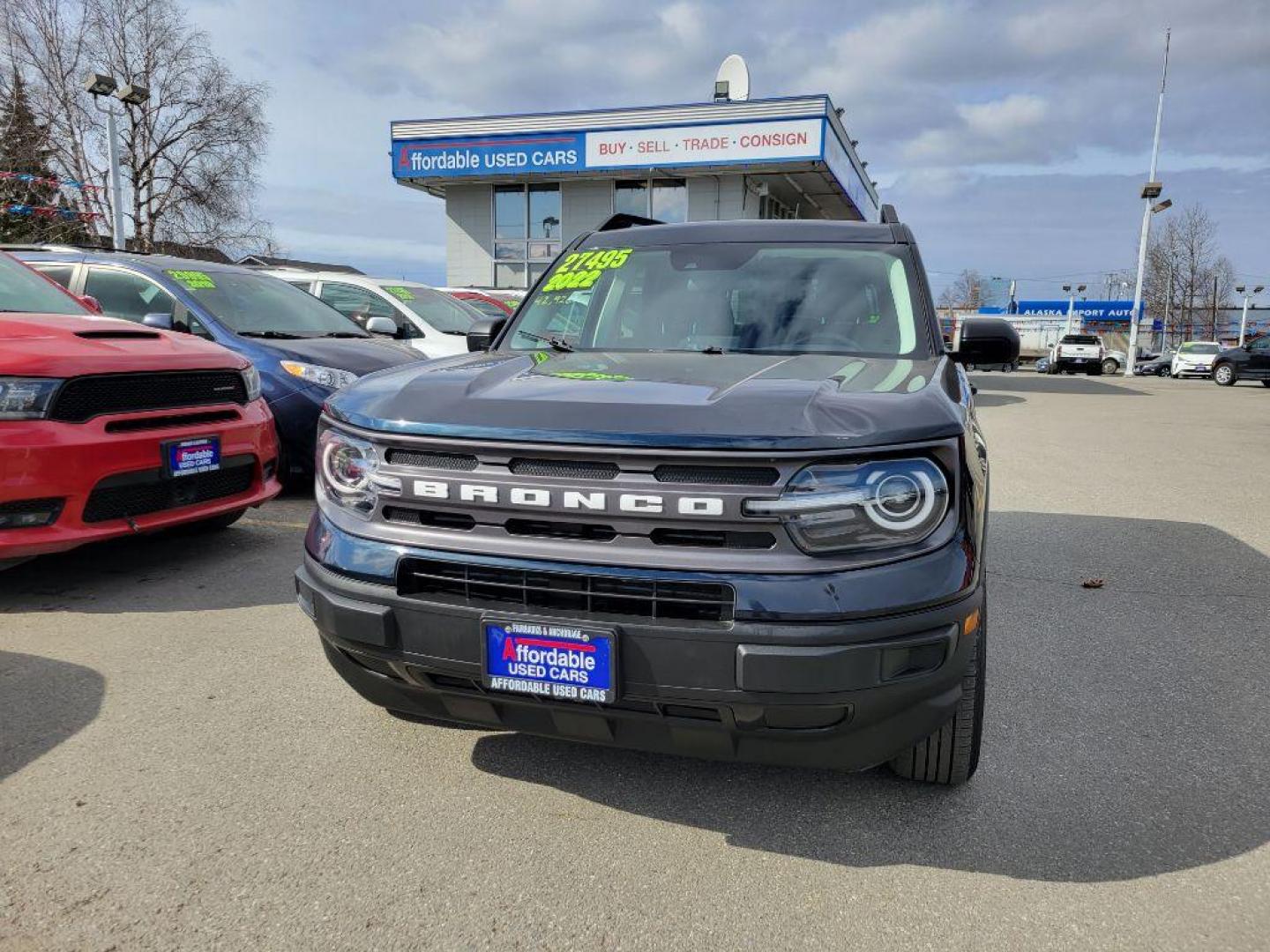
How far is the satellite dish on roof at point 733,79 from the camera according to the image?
24.5m

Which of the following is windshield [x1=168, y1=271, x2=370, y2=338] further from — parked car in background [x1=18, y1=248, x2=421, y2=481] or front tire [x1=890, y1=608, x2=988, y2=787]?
front tire [x1=890, y1=608, x2=988, y2=787]

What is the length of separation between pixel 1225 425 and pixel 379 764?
1478cm

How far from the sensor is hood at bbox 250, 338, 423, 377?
19.9ft

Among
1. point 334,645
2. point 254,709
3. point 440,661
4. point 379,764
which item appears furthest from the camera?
point 254,709

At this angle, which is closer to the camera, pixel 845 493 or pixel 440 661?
pixel 845 493

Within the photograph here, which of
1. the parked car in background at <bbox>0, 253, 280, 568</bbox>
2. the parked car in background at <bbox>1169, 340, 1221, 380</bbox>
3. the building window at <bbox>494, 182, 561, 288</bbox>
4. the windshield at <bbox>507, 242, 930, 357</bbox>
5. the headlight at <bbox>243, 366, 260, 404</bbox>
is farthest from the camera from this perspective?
the parked car in background at <bbox>1169, 340, 1221, 380</bbox>

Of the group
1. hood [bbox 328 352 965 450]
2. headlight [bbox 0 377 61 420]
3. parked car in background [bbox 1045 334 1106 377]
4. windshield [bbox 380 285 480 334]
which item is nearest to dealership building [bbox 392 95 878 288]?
windshield [bbox 380 285 480 334]

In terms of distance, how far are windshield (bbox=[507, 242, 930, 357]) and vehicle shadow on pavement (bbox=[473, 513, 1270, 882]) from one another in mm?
1417

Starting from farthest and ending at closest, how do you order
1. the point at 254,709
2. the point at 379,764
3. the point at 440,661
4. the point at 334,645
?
the point at 254,709 → the point at 379,764 → the point at 334,645 → the point at 440,661

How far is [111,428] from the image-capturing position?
393 cm

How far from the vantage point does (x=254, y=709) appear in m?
2.97

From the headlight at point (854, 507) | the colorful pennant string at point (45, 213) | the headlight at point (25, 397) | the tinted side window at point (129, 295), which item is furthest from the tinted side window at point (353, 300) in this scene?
the colorful pennant string at point (45, 213)

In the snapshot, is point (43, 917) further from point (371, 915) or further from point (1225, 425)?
point (1225, 425)

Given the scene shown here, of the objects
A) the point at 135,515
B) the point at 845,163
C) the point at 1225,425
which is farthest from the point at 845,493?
the point at 845,163
